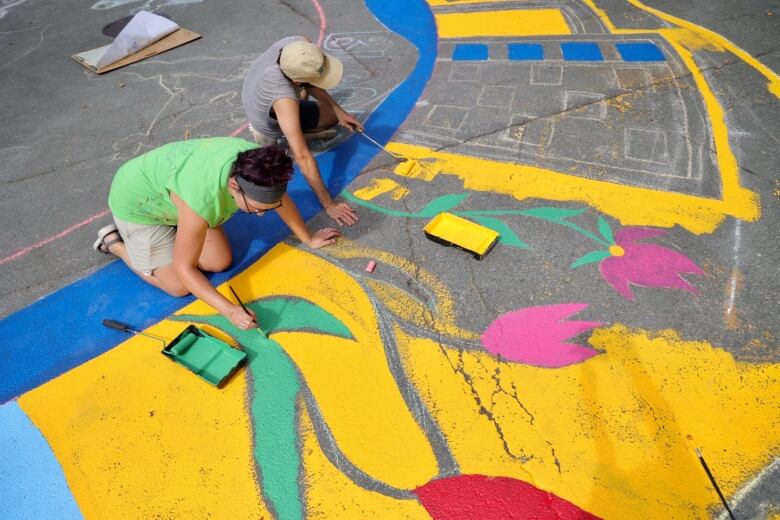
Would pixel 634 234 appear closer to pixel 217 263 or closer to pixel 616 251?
pixel 616 251

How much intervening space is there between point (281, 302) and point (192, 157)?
108 centimetres

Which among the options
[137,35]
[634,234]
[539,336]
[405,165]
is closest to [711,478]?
[539,336]

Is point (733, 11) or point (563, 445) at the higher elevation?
point (733, 11)

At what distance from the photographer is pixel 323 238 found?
129 inches

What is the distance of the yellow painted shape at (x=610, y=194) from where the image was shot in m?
3.16

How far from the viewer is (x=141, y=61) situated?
19.4 ft

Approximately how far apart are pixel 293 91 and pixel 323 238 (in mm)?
1058

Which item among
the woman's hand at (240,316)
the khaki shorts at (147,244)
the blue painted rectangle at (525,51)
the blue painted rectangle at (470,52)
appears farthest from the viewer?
the blue painted rectangle at (470,52)

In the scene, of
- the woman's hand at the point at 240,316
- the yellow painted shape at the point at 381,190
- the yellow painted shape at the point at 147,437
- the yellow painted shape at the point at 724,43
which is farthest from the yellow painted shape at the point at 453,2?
the yellow painted shape at the point at 147,437

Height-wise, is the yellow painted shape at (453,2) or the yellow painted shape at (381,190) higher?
the yellow painted shape at (453,2)

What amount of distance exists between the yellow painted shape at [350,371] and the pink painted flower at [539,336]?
26.5 inches

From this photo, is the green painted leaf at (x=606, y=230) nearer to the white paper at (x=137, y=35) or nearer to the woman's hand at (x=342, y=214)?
the woman's hand at (x=342, y=214)

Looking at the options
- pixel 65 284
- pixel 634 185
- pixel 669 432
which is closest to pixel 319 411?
pixel 669 432

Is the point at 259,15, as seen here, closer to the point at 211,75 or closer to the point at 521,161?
the point at 211,75
